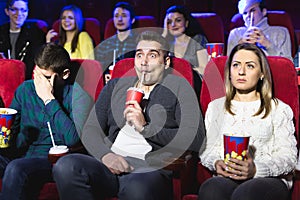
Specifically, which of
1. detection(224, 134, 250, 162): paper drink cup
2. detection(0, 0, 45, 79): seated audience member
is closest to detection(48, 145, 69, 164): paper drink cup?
detection(224, 134, 250, 162): paper drink cup

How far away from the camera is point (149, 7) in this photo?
3.80 metres

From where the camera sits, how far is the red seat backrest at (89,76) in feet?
7.09

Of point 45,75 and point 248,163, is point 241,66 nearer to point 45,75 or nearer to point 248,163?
point 248,163

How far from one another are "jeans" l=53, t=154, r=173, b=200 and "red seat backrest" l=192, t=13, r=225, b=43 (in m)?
1.62

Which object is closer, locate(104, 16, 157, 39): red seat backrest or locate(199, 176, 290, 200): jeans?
locate(199, 176, 290, 200): jeans

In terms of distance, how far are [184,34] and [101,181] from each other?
143 centimetres

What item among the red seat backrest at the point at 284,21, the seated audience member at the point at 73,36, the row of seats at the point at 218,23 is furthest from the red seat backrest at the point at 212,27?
the seated audience member at the point at 73,36

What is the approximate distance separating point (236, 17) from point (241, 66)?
5.11ft

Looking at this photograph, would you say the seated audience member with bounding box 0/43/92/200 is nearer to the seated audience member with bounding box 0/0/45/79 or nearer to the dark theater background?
the seated audience member with bounding box 0/0/45/79

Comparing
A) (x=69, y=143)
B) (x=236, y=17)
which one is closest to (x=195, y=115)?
(x=69, y=143)

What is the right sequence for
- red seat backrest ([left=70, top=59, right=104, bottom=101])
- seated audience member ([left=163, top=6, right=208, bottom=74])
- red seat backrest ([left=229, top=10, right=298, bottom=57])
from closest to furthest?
1. red seat backrest ([left=70, top=59, right=104, bottom=101])
2. seated audience member ([left=163, top=6, right=208, bottom=74])
3. red seat backrest ([left=229, top=10, right=298, bottom=57])

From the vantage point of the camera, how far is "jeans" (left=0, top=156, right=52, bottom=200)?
1809 mm

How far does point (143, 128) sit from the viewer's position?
1846mm

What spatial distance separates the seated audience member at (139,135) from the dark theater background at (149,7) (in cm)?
167
